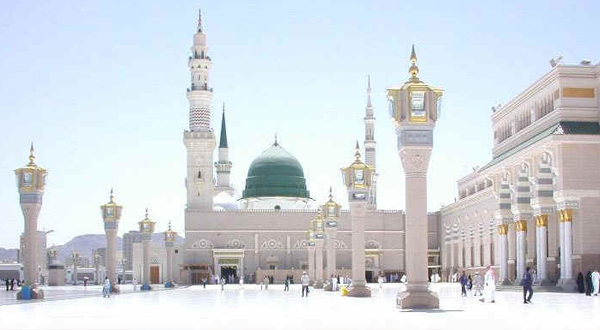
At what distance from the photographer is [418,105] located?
21.0 m

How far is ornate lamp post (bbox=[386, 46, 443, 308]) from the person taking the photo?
20719 millimetres

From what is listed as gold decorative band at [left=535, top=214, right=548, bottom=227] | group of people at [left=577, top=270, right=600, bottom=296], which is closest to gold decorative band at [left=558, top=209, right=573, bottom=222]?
gold decorative band at [left=535, top=214, right=548, bottom=227]

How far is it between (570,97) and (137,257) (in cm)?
5403

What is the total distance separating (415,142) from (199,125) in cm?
5732

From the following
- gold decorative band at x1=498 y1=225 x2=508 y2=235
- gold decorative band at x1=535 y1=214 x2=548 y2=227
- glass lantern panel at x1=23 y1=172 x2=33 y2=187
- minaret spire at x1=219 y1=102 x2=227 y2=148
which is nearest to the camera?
glass lantern panel at x1=23 y1=172 x2=33 y2=187

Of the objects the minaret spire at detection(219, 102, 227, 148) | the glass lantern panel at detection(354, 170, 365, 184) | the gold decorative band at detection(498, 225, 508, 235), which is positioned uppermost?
the minaret spire at detection(219, 102, 227, 148)

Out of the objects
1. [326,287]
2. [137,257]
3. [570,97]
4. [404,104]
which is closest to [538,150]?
[570,97]

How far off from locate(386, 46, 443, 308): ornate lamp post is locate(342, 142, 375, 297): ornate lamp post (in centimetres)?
1074

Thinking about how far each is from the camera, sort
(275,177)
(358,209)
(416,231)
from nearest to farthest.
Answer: (416,231) < (358,209) < (275,177)

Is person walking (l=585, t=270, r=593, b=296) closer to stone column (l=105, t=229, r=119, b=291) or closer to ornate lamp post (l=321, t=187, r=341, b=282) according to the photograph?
ornate lamp post (l=321, t=187, r=341, b=282)

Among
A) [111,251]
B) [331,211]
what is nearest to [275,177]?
[111,251]

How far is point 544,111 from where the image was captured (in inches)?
1524

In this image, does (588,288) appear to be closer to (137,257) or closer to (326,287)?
(326,287)

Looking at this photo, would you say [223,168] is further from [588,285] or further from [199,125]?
[588,285]
